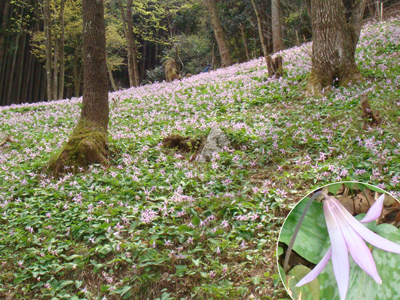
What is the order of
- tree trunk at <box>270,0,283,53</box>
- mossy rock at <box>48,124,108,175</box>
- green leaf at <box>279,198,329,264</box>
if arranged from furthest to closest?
tree trunk at <box>270,0,283,53</box> → mossy rock at <box>48,124,108,175</box> → green leaf at <box>279,198,329,264</box>

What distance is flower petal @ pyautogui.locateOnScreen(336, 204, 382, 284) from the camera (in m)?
1.17

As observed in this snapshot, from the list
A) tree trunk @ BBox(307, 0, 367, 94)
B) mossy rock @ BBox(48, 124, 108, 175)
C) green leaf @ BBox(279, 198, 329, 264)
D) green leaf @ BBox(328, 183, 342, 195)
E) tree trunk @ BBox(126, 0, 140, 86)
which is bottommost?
mossy rock @ BBox(48, 124, 108, 175)

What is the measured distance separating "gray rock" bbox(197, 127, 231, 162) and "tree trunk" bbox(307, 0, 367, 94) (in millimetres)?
3092

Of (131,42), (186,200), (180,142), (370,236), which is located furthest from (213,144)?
(131,42)

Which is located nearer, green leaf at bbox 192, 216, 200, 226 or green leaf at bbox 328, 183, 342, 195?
green leaf at bbox 328, 183, 342, 195

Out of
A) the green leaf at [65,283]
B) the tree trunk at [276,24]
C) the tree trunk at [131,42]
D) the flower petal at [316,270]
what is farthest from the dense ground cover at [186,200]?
the tree trunk at [131,42]

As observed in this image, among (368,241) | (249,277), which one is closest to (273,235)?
(249,277)

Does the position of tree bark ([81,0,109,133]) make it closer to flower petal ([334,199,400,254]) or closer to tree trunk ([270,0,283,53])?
flower petal ([334,199,400,254])

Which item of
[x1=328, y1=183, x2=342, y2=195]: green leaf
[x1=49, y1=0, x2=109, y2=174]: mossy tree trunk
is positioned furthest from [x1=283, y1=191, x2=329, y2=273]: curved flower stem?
[x1=49, y1=0, x2=109, y2=174]: mossy tree trunk

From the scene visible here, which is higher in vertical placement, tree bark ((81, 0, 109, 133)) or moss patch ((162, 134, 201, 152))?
tree bark ((81, 0, 109, 133))

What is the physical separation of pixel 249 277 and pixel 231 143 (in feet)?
9.80

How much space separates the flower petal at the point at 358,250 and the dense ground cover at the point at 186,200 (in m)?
1.77

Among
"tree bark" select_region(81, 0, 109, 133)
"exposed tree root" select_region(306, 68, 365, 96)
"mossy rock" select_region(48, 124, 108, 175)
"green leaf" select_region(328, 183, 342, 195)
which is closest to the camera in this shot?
"green leaf" select_region(328, 183, 342, 195)

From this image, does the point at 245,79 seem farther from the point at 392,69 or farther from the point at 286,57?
the point at 392,69
